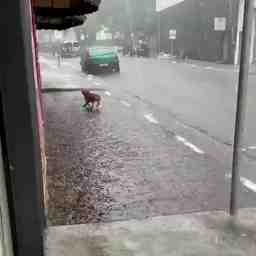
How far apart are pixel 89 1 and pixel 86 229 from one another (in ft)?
11.2

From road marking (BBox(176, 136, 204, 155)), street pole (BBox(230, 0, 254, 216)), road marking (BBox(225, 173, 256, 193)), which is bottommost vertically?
road marking (BBox(176, 136, 204, 155))

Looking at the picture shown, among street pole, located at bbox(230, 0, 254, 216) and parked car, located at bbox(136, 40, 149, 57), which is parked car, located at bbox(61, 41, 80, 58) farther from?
street pole, located at bbox(230, 0, 254, 216)

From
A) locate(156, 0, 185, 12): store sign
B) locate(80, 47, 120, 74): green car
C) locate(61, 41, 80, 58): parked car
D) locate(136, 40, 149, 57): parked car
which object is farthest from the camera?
locate(136, 40, 149, 57): parked car

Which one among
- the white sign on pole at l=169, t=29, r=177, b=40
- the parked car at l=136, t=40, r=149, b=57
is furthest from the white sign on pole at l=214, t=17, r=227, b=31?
the parked car at l=136, t=40, r=149, b=57

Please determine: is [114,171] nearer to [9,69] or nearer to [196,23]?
[9,69]

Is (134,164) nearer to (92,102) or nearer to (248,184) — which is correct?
(248,184)

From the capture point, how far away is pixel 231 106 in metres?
10.9

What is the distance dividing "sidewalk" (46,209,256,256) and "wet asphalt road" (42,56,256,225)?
59 cm

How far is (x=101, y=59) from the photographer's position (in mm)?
23219

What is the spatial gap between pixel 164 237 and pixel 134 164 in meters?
2.75

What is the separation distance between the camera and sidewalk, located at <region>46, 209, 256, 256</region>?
296cm

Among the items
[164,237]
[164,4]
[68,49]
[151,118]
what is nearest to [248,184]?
[164,237]

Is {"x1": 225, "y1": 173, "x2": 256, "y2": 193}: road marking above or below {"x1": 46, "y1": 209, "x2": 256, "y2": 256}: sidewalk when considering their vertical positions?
below

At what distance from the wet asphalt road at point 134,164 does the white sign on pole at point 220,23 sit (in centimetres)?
1746
